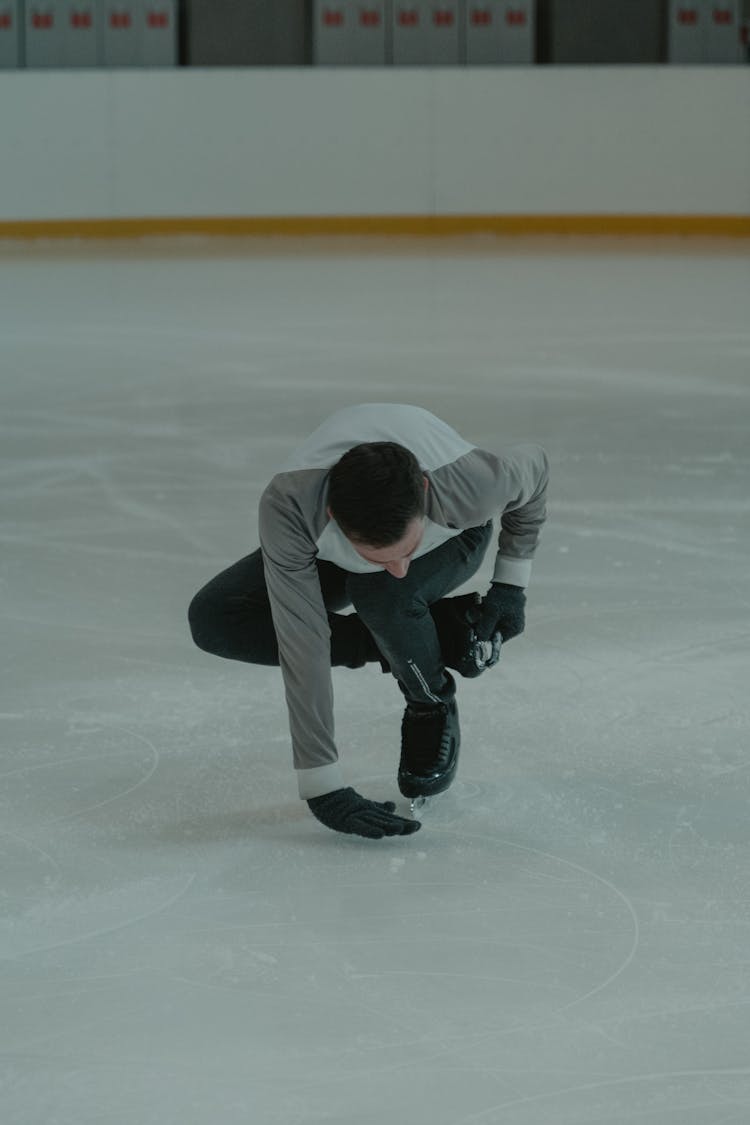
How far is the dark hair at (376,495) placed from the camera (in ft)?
6.52

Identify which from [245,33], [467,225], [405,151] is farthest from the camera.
A: [245,33]

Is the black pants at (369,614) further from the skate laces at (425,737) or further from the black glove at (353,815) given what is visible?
the black glove at (353,815)

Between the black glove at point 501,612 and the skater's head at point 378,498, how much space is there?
37cm

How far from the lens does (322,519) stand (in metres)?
2.15

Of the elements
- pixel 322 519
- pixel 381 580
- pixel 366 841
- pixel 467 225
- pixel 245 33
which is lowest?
pixel 366 841

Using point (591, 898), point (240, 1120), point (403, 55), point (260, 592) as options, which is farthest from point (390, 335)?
point (403, 55)

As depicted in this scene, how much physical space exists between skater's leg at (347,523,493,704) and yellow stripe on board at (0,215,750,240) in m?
11.4

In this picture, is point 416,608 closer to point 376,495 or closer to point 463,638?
point 463,638

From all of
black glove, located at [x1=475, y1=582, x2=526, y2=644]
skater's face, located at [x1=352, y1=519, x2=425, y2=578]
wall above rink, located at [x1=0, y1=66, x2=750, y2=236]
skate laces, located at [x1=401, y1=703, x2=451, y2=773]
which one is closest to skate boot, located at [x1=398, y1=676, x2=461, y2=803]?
skate laces, located at [x1=401, y1=703, x2=451, y2=773]

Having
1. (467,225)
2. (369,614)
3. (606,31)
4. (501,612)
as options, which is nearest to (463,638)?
(501,612)

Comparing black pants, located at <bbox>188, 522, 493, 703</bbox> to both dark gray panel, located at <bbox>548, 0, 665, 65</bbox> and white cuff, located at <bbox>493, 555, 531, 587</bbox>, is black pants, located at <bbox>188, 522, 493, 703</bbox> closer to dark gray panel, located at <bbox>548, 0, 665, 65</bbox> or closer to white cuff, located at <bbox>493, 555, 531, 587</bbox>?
white cuff, located at <bbox>493, 555, 531, 587</bbox>

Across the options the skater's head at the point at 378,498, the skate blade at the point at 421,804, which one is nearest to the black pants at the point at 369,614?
the skate blade at the point at 421,804

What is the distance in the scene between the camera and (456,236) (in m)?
13.7

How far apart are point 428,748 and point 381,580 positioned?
276 millimetres
